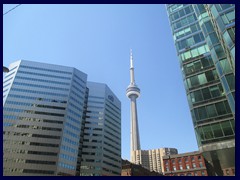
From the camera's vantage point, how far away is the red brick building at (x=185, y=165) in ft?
246

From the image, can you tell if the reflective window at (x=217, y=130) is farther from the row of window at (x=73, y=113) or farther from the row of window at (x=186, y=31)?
the row of window at (x=73, y=113)

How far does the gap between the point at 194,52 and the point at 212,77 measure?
558cm

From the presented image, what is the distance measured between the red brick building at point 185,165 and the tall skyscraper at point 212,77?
4581 centimetres

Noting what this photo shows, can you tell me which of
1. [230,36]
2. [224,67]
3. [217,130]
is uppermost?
[230,36]

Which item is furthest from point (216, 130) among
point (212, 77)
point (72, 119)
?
point (72, 119)

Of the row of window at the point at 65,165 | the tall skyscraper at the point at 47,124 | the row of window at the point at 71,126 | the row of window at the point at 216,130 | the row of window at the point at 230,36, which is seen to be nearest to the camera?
the row of window at the point at 230,36

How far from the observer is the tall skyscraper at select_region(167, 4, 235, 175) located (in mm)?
24562

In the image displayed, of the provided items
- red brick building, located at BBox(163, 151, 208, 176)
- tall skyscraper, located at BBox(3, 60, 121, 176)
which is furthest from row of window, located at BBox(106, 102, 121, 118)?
red brick building, located at BBox(163, 151, 208, 176)

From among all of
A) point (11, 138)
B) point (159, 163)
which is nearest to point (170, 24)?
point (11, 138)

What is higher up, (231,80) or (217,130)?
(231,80)

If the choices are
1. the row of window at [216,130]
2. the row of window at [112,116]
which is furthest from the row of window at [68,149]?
the row of window at [216,130]

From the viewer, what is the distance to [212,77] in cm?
3055

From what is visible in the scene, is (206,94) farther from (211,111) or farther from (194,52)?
(194,52)

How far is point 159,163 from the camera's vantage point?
195 m
